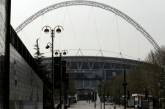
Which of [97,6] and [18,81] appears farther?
[97,6]

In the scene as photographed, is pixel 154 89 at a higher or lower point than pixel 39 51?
lower

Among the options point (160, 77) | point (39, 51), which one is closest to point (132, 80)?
point (39, 51)

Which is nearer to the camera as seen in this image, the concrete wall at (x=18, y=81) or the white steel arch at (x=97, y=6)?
the concrete wall at (x=18, y=81)

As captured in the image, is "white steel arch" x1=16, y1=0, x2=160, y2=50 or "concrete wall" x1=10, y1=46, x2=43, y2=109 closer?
"concrete wall" x1=10, y1=46, x2=43, y2=109

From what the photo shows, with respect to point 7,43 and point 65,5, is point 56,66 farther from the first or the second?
point 7,43

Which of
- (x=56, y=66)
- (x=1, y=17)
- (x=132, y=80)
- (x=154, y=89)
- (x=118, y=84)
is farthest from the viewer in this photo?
(x=118, y=84)

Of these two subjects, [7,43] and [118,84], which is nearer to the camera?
[7,43]

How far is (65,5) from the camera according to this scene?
12212cm

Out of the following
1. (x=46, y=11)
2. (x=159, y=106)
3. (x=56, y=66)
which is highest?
(x=46, y=11)

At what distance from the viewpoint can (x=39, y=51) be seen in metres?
125

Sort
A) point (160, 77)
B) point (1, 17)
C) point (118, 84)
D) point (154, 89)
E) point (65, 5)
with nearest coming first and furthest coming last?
point (1, 17) < point (160, 77) < point (154, 89) < point (65, 5) < point (118, 84)

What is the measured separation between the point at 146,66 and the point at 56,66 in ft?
131

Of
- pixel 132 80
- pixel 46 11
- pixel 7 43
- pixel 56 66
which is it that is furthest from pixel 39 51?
pixel 7 43

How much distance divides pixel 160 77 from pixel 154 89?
9988mm
